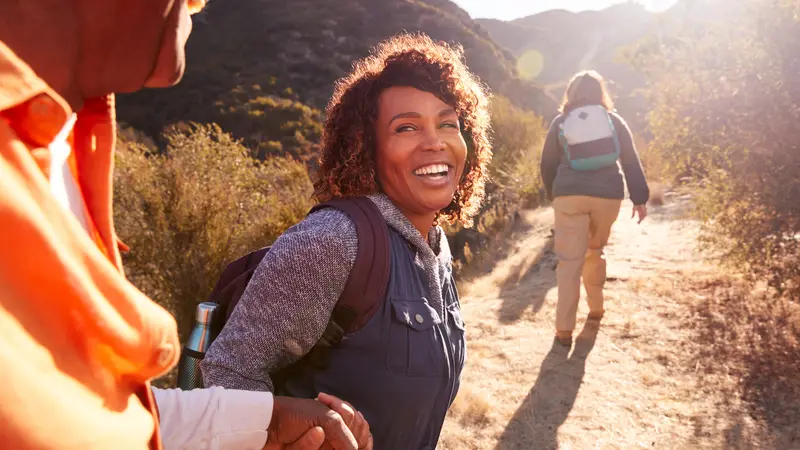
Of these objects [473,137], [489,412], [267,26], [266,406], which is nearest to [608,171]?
[489,412]

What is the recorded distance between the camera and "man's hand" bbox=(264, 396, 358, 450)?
1095 mm

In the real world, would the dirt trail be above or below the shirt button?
below

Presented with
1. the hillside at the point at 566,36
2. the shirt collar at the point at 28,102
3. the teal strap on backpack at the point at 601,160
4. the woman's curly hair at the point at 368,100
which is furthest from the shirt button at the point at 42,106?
the hillside at the point at 566,36

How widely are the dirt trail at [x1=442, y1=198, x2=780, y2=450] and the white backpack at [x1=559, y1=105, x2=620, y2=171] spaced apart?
1541 mm

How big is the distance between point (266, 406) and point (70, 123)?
592mm

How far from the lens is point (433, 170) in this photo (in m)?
1.72

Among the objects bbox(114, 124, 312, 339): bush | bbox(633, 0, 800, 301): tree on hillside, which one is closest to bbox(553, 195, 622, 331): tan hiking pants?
bbox(633, 0, 800, 301): tree on hillside

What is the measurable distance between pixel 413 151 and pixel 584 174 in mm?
2887

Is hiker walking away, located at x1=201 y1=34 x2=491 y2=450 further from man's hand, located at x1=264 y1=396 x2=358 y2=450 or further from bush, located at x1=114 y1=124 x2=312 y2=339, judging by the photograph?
bush, located at x1=114 y1=124 x2=312 y2=339

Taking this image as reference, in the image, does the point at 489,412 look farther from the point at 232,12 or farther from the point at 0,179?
the point at 232,12

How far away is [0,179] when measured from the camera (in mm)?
462

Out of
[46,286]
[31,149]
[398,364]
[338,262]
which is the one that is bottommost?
[398,364]

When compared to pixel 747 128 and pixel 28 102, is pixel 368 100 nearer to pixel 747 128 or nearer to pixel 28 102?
pixel 28 102

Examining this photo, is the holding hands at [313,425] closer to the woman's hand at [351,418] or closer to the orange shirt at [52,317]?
the woman's hand at [351,418]
